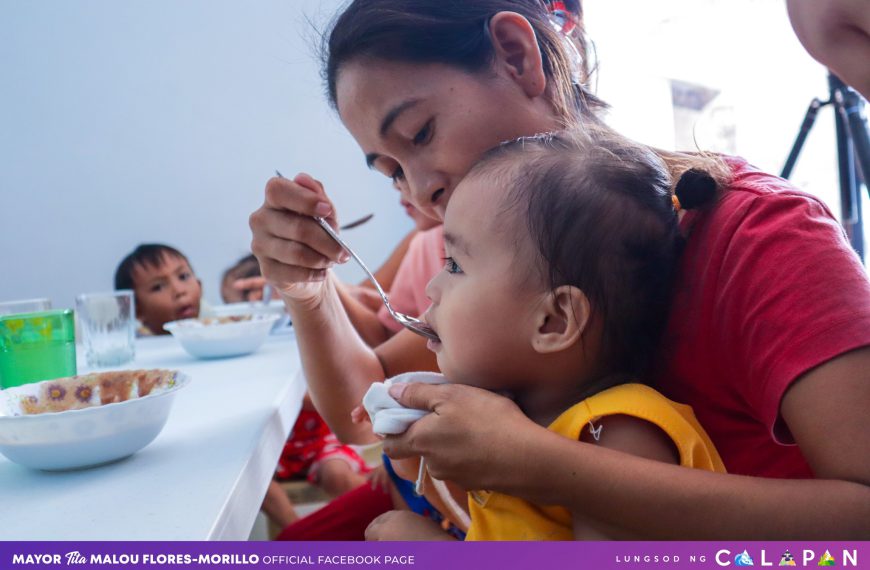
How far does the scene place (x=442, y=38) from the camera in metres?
0.75

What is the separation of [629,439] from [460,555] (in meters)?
0.16

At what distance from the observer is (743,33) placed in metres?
1.89

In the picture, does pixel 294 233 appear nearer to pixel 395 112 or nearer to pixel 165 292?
pixel 395 112

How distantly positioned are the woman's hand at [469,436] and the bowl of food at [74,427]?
0.73 ft

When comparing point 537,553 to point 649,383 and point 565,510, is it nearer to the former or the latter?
point 565,510

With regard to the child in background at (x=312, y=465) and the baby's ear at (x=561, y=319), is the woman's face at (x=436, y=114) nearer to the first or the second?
the baby's ear at (x=561, y=319)

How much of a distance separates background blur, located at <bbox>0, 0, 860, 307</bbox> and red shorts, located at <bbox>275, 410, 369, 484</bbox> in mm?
805

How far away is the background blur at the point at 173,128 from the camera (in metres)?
1.97

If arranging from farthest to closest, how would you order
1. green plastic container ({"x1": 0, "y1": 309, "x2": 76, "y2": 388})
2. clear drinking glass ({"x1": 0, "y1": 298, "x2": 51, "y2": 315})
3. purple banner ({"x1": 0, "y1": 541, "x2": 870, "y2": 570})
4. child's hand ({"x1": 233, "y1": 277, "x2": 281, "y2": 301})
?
child's hand ({"x1": 233, "y1": 277, "x2": 281, "y2": 301}), clear drinking glass ({"x1": 0, "y1": 298, "x2": 51, "y2": 315}), green plastic container ({"x1": 0, "y1": 309, "x2": 76, "y2": 388}), purple banner ({"x1": 0, "y1": 541, "x2": 870, "y2": 570})

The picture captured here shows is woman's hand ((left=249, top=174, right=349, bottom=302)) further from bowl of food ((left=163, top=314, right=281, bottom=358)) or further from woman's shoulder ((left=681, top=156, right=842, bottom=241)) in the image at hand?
woman's shoulder ((left=681, top=156, right=842, bottom=241))

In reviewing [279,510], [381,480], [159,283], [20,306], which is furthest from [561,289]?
[159,283]

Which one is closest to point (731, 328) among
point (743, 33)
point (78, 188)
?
point (743, 33)

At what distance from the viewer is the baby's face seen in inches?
22.6

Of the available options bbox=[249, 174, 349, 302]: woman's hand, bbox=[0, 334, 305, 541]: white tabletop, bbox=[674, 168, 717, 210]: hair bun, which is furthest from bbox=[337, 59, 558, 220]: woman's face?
bbox=[0, 334, 305, 541]: white tabletop
